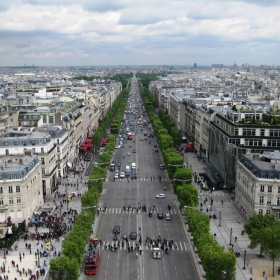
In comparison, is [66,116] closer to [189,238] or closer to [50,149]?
[50,149]

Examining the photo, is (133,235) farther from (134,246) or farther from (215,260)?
(215,260)

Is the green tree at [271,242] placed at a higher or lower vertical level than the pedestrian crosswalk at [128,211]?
higher

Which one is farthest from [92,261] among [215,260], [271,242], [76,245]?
[271,242]

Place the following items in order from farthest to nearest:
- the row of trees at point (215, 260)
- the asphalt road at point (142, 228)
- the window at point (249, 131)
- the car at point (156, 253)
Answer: the window at point (249, 131), the car at point (156, 253), the asphalt road at point (142, 228), the row of trees at point (215, 260)

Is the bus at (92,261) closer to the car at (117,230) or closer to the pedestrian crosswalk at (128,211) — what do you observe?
the car at (117,230)

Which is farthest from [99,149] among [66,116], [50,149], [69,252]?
[69,252]

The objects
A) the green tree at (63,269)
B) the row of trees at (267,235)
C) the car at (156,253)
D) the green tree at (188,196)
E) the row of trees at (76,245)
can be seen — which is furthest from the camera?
the green tree at (188,196)

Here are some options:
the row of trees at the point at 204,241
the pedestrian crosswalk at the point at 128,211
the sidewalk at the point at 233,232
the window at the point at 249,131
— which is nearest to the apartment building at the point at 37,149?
the pedestrian crosswalk at the point at 128,211

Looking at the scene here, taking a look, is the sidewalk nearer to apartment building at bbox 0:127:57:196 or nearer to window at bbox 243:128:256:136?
window at bbox 243:128:256:136
